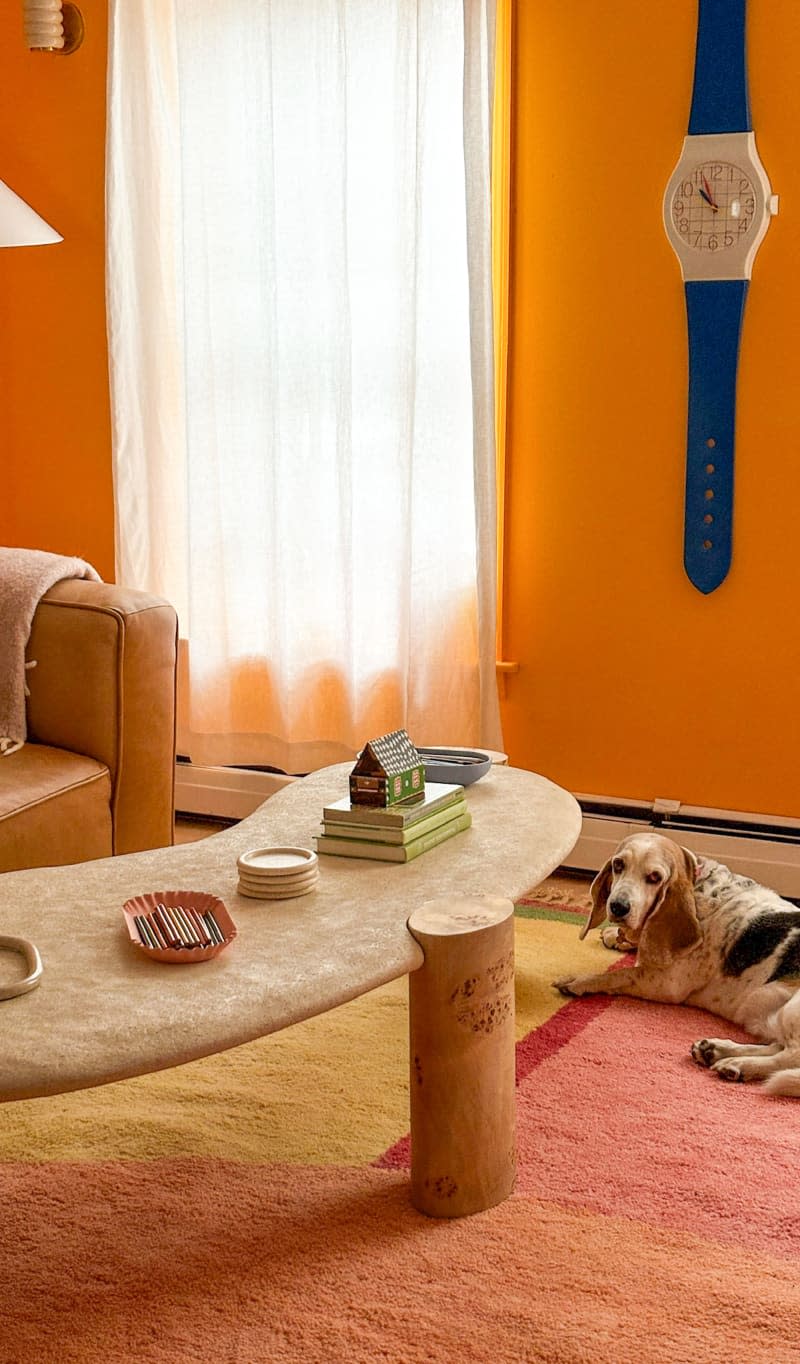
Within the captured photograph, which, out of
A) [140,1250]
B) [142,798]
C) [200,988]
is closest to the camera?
[200,988]

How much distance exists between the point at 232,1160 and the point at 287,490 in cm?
190

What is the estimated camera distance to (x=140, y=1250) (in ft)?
6.03

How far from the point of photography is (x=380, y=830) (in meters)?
2.09

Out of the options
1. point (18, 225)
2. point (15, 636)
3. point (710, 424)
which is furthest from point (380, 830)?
point (18, 225)

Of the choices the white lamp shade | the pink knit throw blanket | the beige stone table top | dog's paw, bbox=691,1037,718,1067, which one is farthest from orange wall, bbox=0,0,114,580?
dog's paw, bbox=691,1037,718,1067

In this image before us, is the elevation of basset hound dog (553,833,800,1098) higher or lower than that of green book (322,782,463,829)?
lower

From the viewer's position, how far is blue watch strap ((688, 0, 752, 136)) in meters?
2.96

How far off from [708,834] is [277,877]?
1563mm

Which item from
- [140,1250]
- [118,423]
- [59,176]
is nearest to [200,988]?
[140,1250]

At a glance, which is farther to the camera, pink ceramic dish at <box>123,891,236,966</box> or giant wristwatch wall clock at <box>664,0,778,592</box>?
giant wristwatch wall clock at <box>664,0,778,592</box>

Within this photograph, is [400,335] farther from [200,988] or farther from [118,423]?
[200,988]

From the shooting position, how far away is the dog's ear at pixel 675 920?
255 cm

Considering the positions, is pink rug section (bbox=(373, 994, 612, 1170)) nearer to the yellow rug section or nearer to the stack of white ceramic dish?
the yellow rug section

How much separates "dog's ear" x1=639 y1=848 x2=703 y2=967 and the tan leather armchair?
1068mm
